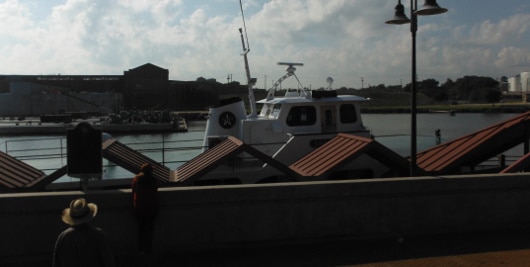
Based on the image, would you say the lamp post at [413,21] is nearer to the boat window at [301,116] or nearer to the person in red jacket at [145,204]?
the person in red jacket at [145,204]

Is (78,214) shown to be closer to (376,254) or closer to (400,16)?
(376,254)

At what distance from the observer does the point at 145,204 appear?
588 centimetres

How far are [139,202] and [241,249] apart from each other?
1511mm

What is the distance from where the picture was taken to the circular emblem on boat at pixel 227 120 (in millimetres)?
15031

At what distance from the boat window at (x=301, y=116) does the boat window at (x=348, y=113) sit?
849 millimetres

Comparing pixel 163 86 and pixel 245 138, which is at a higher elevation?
pixel 163 86

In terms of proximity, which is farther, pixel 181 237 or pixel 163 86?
pixel 163 86

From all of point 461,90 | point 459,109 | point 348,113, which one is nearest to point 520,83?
point 461,90

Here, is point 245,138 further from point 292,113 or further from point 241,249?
point 241,249

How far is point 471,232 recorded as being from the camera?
277 inches

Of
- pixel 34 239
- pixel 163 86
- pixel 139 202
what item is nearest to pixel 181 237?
pixel 139 202

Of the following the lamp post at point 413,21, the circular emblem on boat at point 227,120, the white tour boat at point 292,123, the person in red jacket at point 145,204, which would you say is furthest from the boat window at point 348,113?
the person in red jacket at point 145,204

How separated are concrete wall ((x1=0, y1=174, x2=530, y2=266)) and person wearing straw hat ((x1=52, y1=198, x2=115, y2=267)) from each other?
2.37 meters

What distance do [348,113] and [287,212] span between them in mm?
8392
